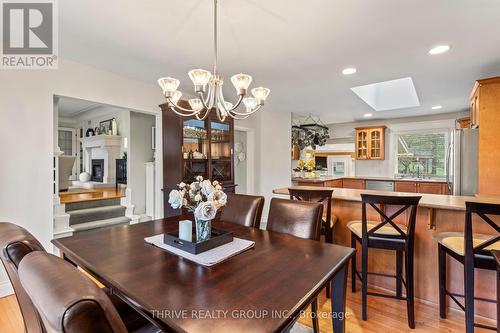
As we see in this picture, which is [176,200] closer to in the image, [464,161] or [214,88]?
[214,88]

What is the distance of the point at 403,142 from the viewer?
625 centimetres

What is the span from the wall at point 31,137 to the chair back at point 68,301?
2.40 meters

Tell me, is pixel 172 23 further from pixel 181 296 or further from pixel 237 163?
pixel 237 163

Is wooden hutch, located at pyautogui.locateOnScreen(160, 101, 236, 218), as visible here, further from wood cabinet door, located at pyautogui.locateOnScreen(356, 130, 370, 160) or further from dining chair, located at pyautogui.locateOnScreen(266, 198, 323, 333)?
wood cabinet door, located at pyautogui.locateOnScreen(356, 130, 370, 160)

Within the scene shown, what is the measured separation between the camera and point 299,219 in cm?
195

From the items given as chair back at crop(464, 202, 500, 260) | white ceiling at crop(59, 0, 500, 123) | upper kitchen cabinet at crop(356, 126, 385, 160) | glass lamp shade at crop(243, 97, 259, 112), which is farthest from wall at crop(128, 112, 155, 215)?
upper kitchen cabinet at crop(356, 126, 385, 160)

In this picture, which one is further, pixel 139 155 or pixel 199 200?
pixel 139 155

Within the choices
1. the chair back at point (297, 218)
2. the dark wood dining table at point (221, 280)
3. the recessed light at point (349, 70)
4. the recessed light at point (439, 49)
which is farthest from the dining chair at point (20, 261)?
the recessed light at point (439, 49)

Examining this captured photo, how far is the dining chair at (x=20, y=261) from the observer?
99cm

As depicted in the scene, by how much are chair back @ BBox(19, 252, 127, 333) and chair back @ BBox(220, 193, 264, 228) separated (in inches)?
63.7

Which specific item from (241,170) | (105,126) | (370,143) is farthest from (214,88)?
(370,143)

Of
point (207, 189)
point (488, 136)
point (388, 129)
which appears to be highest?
point (388, 129)

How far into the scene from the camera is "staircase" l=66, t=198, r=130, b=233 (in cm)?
424

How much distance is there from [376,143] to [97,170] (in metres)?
7.13
